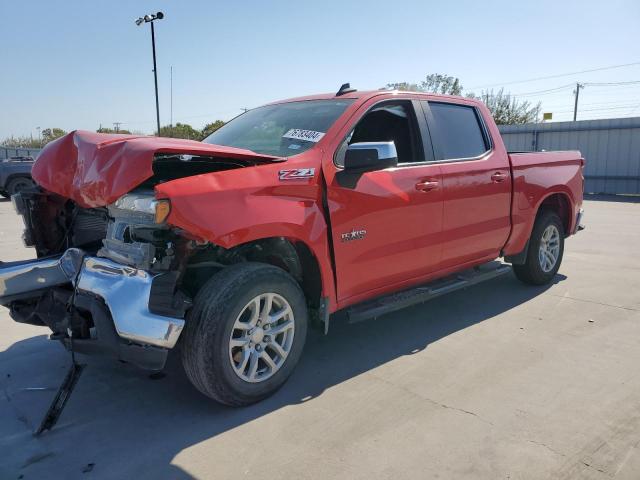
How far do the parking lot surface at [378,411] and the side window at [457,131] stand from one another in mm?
1538

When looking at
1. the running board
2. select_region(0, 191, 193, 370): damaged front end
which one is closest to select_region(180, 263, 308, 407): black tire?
select_region(0, 191, 193, 370): damaged front end

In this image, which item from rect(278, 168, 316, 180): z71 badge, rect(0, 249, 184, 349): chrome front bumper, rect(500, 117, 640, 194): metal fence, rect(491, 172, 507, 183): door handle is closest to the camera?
rect(0, 249, 184, 349): chrome front bumper

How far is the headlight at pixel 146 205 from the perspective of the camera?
107 inches

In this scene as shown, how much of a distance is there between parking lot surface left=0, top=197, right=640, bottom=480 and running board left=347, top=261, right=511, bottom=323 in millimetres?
343

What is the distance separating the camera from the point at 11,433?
2.90 meters

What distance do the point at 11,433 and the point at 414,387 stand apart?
2420 mm

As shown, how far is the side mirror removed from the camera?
11.1ft

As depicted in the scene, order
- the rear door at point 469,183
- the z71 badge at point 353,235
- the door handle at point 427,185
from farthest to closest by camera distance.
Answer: the rear door at point 469,183 → the door handle at point 427,185 → the z71 badge at point 353,235

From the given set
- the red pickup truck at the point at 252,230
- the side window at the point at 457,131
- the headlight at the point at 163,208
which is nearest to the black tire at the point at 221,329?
the red pickup truck at the point at 252,230

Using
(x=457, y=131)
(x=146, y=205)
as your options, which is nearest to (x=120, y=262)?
(x=146, y=205)

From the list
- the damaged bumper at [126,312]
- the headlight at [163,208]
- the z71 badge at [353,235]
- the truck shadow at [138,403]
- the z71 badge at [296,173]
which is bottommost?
the truck shadow at [138,403]

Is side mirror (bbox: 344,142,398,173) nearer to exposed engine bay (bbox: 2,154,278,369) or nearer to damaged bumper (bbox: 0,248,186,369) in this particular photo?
exposed engine bay (bbox: 2,154,278,369)

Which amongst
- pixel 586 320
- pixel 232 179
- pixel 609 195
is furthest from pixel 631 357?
pixel 609 195

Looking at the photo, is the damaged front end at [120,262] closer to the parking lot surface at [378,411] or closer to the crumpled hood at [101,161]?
the crumpled hood at [101,161]
